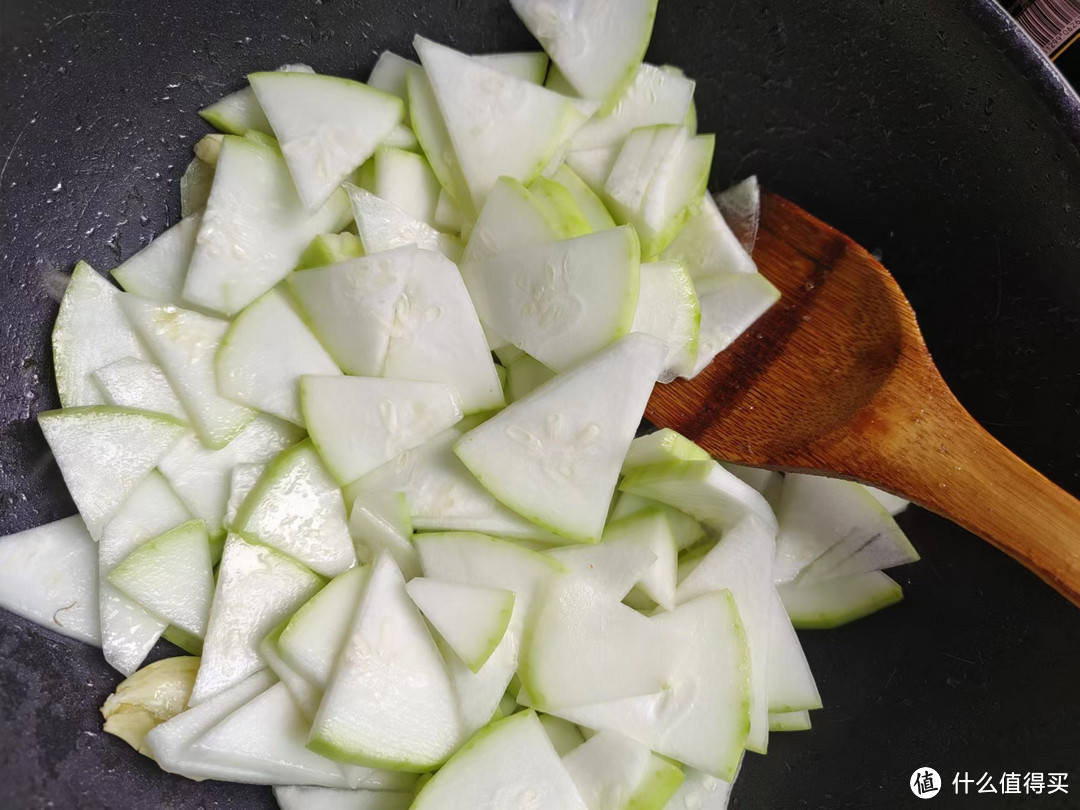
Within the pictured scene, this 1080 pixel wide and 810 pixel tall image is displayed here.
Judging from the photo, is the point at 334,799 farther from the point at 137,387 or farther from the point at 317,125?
the point at 317,125

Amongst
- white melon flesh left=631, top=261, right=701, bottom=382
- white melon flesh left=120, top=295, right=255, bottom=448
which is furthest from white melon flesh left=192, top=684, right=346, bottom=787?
white melon flesh left=631, top=261, right=701, bottom=382

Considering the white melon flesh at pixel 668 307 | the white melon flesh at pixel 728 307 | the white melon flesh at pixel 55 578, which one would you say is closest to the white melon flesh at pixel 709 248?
the white melon flesh at pixel 728 307

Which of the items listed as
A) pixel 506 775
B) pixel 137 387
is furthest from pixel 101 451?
pixel 506 775

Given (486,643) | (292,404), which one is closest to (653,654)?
(486,643)

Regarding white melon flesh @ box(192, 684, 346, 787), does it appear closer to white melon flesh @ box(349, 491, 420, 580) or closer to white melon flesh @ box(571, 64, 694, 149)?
white melon flesh @ box(349, 491, 420, 580)

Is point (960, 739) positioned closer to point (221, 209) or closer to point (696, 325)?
point (696, 325)

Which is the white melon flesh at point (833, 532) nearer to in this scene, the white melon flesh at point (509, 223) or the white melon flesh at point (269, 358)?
the white melon flesh at point (509, 223)

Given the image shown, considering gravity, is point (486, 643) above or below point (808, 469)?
below
